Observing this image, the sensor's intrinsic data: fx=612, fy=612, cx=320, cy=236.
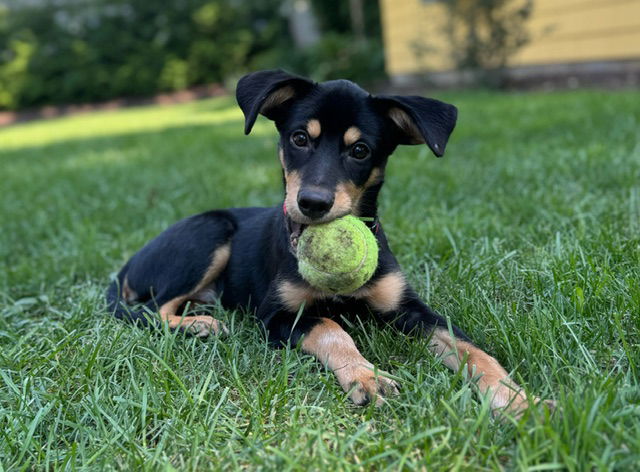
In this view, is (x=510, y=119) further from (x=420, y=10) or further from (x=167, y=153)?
(x=420, y=10)

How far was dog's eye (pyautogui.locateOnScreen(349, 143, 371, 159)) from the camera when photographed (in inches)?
98.3

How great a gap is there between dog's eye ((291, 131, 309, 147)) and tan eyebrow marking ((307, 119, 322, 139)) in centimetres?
4

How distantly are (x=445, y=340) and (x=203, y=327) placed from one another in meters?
0.96

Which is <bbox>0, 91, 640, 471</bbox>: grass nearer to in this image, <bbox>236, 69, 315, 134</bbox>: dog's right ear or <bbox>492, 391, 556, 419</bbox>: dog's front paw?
<bbox>492, 391, 556, 419</bbox>: dog's front paw

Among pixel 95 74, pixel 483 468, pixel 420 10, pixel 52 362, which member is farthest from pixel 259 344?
pixel 95 74

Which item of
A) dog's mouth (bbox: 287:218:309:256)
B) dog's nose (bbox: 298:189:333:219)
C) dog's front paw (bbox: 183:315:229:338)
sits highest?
dog's nose (bbox: 298:189:333:219)

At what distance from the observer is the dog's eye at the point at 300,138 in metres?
2.53

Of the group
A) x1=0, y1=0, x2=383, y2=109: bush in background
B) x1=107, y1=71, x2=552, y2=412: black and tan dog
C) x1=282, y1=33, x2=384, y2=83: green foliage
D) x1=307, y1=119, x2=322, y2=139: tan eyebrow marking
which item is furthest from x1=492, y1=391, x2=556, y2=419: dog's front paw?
x1=0, y1=0, x2=383, y2=109: bush in background

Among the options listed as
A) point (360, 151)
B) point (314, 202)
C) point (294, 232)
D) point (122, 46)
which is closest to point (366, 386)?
point (314, 202)

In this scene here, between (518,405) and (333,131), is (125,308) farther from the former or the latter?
(518,405)

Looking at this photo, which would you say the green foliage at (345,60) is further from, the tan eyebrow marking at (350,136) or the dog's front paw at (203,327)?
the dog's front paw at (203,327)

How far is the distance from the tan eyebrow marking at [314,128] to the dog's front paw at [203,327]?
870mm

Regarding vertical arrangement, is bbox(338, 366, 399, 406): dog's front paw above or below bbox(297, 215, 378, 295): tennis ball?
below

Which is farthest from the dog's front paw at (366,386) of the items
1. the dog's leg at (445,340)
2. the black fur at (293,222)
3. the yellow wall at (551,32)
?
the yellow wall at (551,32)
